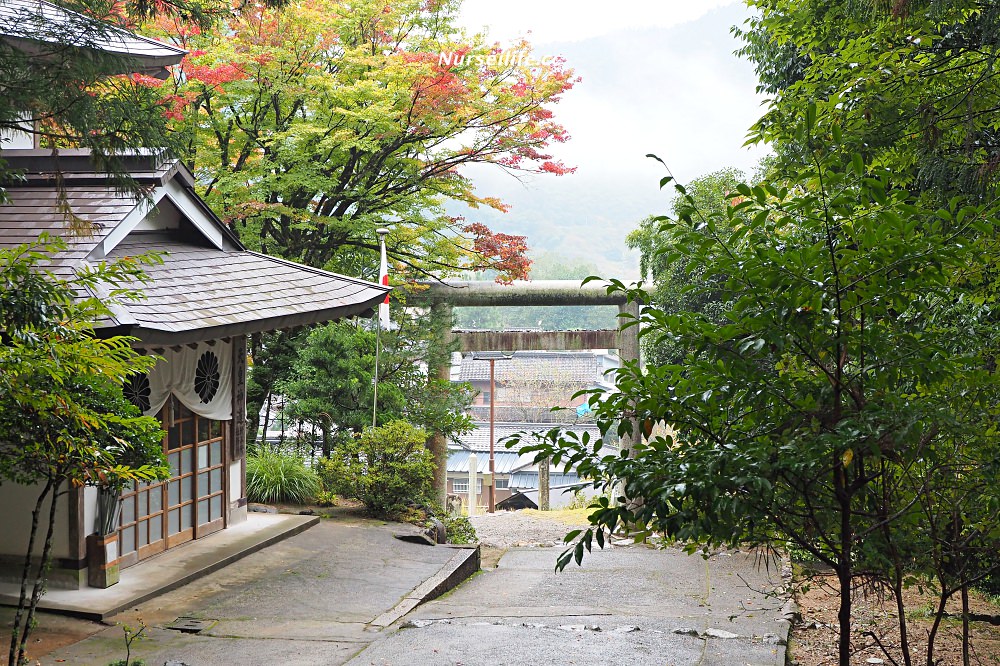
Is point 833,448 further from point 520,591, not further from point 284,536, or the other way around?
point 284,536

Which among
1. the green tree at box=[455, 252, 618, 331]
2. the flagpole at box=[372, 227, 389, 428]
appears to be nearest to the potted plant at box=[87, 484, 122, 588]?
the flagpole at box=[372, 227, 389, 428]

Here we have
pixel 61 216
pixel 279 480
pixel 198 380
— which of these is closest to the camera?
pixel 61 216

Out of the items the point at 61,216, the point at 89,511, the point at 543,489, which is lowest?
the point at 543,489

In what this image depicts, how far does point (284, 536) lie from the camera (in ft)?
36.2

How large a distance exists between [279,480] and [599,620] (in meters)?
6.77

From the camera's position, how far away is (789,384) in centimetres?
346

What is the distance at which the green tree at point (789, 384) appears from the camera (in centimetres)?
315

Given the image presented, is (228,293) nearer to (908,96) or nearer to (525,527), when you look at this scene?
(908,96)

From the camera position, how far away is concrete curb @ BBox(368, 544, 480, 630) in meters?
8.28

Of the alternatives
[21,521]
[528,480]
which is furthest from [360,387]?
[528,480]

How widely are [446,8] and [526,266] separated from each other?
4575 mm

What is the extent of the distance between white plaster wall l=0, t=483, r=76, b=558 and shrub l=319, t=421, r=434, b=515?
4.96m

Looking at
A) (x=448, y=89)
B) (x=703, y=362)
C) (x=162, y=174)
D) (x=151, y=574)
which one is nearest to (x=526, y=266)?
(x=448, y=89)

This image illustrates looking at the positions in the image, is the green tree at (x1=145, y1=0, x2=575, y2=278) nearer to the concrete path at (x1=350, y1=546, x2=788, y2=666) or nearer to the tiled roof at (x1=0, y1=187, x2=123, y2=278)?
the tiled roof at (x1=0, y1=187, x2=123, y2=278)
